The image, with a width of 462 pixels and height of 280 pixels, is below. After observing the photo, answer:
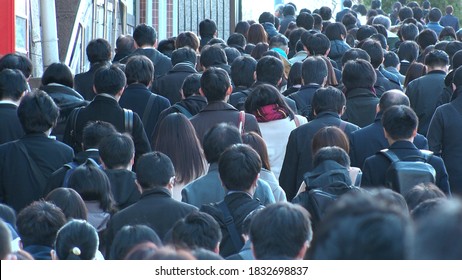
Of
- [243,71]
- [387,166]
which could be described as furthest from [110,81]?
[387,166]

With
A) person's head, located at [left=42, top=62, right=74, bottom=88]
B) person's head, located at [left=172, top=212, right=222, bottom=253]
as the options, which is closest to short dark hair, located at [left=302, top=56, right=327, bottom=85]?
person's head, located at [left=42, top=62, right=74, bottom=88]

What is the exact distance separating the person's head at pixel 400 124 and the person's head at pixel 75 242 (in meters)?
2.49

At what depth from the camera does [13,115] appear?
6.97 metres

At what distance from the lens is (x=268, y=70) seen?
28.5 ft

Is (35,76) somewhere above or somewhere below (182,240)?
below

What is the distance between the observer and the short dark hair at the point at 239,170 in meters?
5.14

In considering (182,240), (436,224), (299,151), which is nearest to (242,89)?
(299,151)

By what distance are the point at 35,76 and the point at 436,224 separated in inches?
414

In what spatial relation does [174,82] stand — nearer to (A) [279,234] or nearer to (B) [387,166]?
(B) [387,166]

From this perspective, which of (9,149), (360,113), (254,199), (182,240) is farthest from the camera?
(360,113)

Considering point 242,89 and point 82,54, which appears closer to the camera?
point 242,89

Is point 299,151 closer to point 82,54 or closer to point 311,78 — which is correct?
point 311,78

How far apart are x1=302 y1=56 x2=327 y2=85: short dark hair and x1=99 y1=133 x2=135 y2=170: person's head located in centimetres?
309

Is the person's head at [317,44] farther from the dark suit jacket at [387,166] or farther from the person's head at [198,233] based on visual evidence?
the person's head at [198,233]
